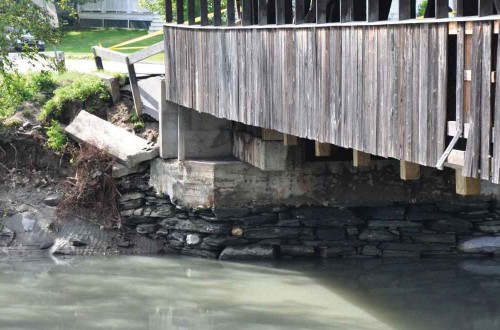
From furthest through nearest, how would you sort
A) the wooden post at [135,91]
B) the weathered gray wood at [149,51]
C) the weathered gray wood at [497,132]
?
the wooden post at [135,91] → the weathered gray wood at [149,51] → the weathered gray wood at [497,132]

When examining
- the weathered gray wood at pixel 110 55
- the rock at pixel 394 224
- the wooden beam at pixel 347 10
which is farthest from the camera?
the weathered gray wood at pixel 110 55

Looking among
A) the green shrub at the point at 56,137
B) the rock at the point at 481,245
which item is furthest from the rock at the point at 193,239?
the rock at the point at 481,245

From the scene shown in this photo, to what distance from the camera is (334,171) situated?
15.1m

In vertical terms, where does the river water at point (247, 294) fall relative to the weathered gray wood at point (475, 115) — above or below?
below

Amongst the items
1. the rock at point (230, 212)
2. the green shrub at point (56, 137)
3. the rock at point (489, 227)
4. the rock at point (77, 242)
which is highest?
the green shrub at point (56, 137)

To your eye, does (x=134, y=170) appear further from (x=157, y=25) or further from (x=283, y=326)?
(x=157, y=25)

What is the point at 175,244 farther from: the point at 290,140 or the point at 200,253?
the point at 290,140

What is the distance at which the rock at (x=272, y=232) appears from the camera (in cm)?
1517

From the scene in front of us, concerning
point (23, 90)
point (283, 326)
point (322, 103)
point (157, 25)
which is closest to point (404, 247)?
point (283, 326)

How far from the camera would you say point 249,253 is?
1519cm

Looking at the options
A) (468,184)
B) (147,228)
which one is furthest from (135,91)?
(468,184)

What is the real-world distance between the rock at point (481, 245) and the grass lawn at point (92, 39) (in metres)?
14.7

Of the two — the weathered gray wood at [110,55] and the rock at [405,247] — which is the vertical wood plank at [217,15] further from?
the rock at [405,247]

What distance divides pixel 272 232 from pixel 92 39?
1978 centimetres
